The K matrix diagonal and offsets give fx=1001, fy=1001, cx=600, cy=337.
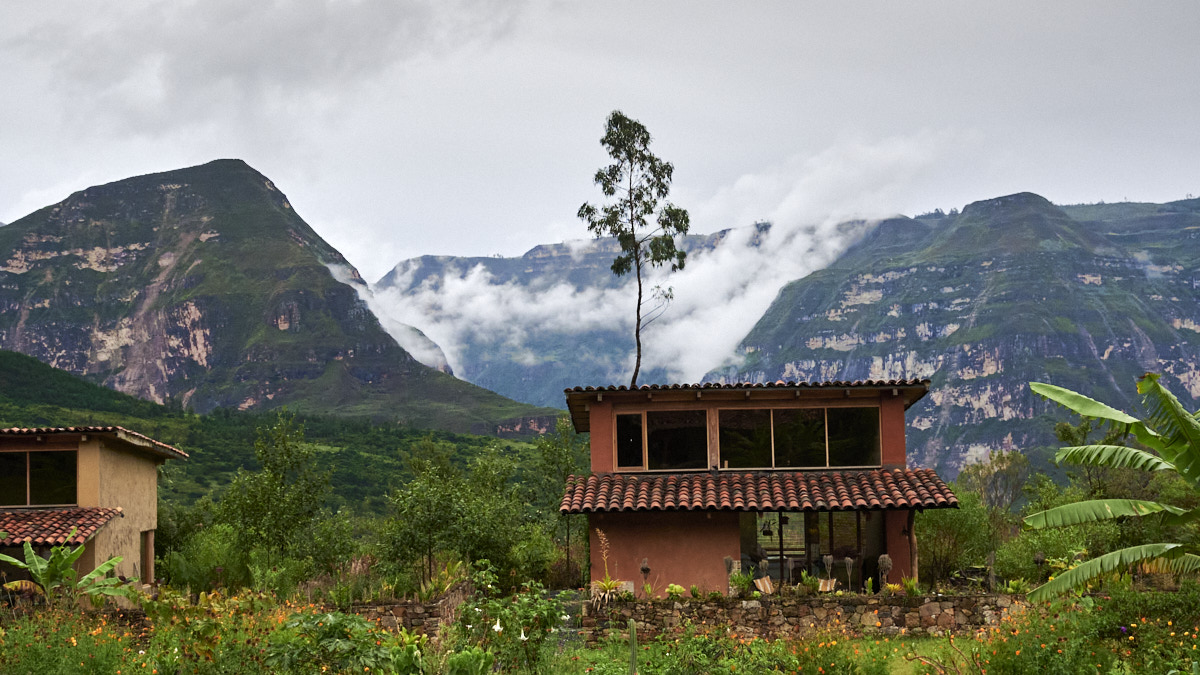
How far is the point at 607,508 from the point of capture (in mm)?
22328

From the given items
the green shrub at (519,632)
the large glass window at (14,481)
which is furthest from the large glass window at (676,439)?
the large glass window at (14,481)

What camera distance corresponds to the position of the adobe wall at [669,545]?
22953mm

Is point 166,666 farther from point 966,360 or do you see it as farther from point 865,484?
point 966,360

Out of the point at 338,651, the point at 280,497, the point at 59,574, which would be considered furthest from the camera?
the point at 280,497

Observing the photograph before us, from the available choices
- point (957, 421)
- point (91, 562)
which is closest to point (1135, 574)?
point (91, 562)

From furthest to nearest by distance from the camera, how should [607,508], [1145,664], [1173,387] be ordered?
[1173,387]
[607,508]
[1145,664]

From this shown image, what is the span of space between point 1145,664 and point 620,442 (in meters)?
13.8

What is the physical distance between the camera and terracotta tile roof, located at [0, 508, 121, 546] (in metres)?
25.0

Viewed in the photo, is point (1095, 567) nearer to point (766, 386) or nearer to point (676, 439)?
point (766, 386)

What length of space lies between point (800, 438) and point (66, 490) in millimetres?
19655

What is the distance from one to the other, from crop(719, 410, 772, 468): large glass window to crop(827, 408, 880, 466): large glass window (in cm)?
160

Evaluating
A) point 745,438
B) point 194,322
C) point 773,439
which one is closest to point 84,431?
point 745,438

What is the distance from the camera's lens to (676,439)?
24.6 metres

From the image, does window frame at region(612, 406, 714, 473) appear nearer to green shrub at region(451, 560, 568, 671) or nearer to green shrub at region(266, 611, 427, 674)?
green shrub at region(451, 560, 568, 671)
